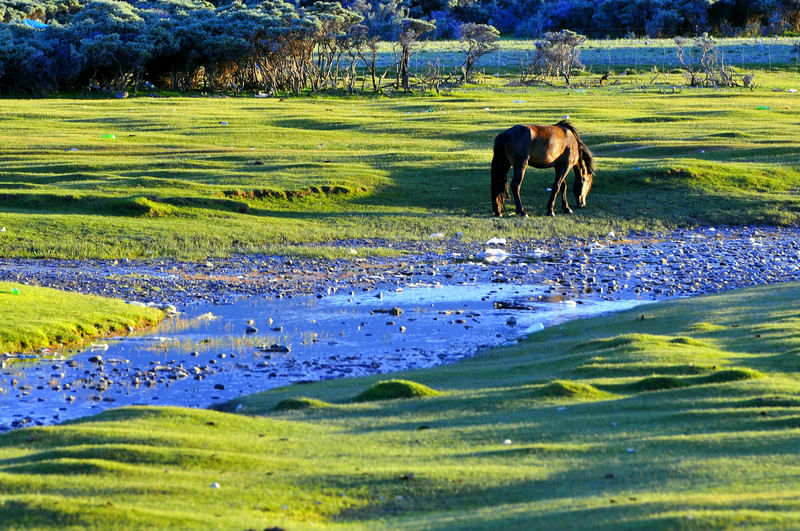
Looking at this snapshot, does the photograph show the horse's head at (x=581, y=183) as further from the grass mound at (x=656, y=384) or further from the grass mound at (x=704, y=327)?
the grass mound at (x=656, y=384)

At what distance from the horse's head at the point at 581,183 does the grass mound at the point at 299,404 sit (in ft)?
59.0

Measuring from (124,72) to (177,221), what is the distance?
43.9 meters

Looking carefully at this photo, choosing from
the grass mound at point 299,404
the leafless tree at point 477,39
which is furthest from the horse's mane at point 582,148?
the leafless tree at point 477,39

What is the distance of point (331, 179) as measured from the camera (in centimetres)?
2864

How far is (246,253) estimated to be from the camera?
21.8m

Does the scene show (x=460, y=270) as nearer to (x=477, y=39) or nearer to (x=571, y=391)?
(x=571, y=391)

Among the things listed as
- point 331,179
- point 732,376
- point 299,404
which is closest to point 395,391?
point 299,404

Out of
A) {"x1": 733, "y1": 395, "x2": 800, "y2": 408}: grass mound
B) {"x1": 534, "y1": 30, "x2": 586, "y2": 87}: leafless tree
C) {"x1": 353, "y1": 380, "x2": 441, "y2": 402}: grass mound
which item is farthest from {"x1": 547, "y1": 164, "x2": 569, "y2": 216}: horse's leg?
{"x1": 534, "y1": 30, "x2": 586, "y2": 87}: leafless tree

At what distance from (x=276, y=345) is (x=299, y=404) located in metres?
3.86

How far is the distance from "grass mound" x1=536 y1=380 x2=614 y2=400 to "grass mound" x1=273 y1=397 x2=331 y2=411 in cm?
224

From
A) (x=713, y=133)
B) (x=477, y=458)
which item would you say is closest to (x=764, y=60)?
(x=713, y=133)

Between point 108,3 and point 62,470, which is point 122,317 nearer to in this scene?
Answer: point 62,470

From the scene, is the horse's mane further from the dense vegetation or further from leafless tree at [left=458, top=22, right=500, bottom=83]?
leafless tree at [left=458, top=22, right=500, bottom=83]

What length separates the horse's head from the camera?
27.7 metres
